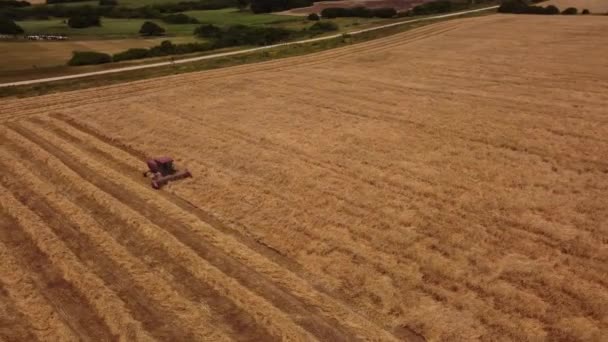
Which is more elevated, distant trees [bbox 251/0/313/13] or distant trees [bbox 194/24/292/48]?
distant trees [bbox 251/0/313/13]

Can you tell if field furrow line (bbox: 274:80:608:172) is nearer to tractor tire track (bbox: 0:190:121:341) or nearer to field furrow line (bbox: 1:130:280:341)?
field furrow line (bbox: 1:130:280:341)

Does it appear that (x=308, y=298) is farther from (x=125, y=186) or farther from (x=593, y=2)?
(x=593, y=2)

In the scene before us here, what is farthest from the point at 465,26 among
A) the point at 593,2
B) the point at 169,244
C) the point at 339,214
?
the point at 169,244

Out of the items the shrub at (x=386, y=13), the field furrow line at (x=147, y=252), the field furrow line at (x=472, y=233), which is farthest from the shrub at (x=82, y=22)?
the field furrow line at (x=472, y=233)

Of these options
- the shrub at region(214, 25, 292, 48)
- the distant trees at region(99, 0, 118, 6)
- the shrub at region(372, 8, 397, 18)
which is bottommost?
the shrub at region(214, 25, 292, 48)

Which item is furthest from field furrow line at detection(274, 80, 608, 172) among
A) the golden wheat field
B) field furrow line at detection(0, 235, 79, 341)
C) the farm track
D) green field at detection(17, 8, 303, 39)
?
green field at detection(17, 8, 303, 39)
